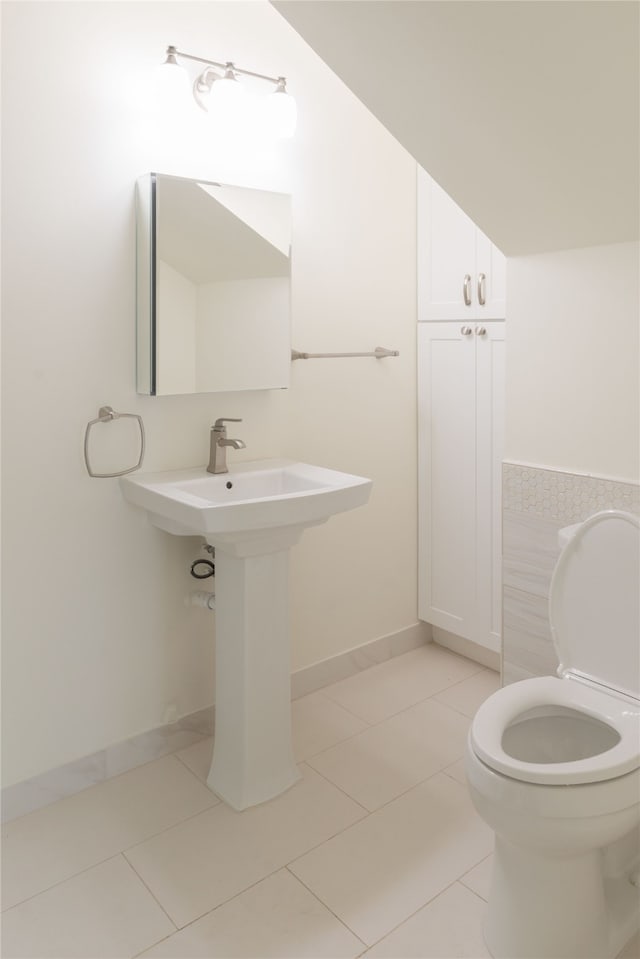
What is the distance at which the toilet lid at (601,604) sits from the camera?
1715 millimetres

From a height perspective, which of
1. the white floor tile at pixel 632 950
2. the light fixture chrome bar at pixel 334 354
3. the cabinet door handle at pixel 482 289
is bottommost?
the white floor tile at pixel 632 950

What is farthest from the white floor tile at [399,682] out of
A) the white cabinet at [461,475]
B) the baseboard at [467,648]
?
the white cabinet at [461,475]

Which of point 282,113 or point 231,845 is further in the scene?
point 282,113

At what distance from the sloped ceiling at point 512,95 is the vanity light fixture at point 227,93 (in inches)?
17.8

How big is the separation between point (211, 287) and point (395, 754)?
1543mm

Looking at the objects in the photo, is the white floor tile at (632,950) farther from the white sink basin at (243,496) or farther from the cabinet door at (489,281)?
the cabinet door at (489,281)

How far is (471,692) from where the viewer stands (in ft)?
8.88

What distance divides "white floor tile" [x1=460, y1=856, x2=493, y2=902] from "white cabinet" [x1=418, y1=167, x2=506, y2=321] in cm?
169

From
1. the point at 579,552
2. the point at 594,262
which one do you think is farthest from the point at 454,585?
the point at 594,262

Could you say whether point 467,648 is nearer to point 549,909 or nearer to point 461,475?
point 461,475

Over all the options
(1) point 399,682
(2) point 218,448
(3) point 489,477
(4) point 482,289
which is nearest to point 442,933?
(1) point 399,682

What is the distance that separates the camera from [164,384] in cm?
213

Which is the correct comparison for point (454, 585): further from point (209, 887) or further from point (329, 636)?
point (209, 887)

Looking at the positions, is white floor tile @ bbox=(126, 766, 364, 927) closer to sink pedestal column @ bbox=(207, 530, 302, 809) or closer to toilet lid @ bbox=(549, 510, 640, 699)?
sink pedestal column @ bbox=(207, 530, 302, 809)
